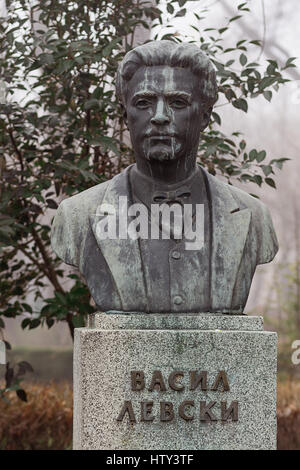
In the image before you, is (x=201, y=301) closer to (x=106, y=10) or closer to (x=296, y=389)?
(x=106, y=10)

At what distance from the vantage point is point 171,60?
12.1 ft

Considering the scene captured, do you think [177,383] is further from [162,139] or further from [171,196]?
[162,139]

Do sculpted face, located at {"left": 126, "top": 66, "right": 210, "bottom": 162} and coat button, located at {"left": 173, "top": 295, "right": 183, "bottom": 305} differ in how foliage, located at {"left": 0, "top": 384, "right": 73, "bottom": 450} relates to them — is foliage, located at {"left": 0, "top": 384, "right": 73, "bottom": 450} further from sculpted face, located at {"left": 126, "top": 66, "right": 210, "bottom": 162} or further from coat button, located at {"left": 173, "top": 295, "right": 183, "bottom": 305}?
sculpted face, located at {"left": 126, "top": 66, "right": 210, "bottom": 162}

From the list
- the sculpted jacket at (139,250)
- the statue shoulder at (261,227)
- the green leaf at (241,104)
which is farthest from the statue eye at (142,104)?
the green leaf at (241,104)

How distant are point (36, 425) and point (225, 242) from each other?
3800 millimetres

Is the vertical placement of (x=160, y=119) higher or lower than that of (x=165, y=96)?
lower

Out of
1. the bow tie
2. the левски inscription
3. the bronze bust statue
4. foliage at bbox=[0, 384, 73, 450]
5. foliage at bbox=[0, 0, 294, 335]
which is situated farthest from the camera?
foliage at bbox=[0, 384, 73, 450]

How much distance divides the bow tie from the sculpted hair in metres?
0.45

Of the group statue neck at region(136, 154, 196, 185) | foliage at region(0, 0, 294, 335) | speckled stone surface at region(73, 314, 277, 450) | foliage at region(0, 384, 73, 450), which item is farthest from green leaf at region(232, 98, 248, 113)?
foliage at region(0, 384, 73, 450)

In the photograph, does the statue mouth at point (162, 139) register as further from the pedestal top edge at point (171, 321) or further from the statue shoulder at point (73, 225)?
the pedestal top edge at point (171, 321)

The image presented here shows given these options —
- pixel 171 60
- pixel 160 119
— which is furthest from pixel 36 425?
pixel 171 60

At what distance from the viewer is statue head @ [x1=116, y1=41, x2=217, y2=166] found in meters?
3.66

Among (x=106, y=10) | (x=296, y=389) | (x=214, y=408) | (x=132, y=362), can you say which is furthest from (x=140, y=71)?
(x=296, y=389)

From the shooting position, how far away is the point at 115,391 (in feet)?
11.8
